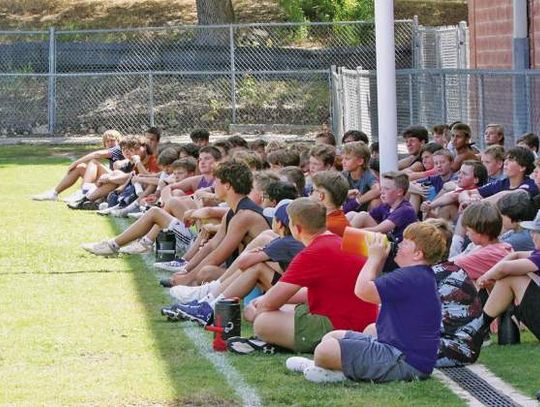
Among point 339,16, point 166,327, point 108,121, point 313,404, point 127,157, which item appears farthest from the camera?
point 339,16

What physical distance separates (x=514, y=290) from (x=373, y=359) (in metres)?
1.47

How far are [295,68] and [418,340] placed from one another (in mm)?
26855

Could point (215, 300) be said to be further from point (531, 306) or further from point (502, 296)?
point (531, 306)

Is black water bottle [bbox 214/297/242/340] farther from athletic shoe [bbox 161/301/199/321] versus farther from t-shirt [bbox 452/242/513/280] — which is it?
t-shirt [bbox 452/242/513/280]

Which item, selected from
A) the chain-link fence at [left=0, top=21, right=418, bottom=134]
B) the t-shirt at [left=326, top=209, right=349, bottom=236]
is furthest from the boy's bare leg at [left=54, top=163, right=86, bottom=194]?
the chain-link fence at [left=0, top=21, right=418, bottom=134]

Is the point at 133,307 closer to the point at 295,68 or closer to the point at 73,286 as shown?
the point at 73,286

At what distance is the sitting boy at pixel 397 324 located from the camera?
8.43m

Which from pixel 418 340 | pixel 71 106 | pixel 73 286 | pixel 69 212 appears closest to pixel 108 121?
pixel 71 106

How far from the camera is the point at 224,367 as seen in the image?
945 cm

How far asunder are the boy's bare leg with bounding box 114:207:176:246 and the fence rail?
60.9 ft

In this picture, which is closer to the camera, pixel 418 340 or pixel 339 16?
pixel 418 340

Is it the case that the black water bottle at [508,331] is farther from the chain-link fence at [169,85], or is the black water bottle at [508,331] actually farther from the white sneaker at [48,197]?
the chain-link fence at [169,85]

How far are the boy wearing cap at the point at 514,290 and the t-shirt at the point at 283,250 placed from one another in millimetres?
1406

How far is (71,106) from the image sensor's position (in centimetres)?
3541
